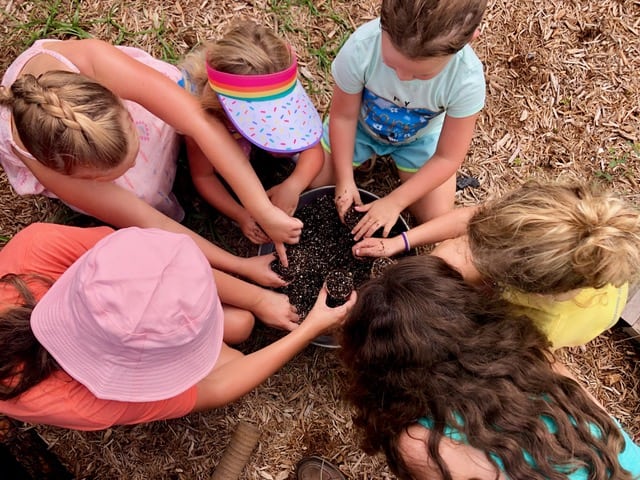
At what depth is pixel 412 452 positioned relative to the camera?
4.28 feet

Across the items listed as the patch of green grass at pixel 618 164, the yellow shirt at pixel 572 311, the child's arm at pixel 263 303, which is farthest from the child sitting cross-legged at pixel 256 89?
the patch of green grass at pixel 618 164

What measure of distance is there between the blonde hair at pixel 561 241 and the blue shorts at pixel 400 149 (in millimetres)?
644

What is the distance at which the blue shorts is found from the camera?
1.86 metres

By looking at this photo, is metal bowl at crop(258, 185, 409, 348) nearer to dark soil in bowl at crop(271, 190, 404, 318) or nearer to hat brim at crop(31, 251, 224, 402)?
dark soil in bowl at crop(271, 190, 404, 318)

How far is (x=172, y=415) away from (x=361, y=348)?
60 cm

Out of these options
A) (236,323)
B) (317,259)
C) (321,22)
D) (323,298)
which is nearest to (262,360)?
(236,323)

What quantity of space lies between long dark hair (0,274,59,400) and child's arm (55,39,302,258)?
621 mm

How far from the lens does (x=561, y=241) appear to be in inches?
43.4

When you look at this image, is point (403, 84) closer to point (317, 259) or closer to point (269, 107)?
point (269, 107)

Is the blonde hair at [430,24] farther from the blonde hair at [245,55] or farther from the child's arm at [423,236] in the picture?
the child's arm at [423,236]

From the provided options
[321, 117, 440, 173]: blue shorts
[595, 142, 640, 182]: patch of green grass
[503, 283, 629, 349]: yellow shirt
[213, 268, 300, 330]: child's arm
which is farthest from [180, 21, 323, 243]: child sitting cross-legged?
[595, 142, 640, 182]: patch of green grass

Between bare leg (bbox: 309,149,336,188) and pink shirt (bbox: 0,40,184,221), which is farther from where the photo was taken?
bare leg (bbox: 309,149,336,188)

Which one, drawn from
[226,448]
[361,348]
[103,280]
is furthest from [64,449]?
[361,348]

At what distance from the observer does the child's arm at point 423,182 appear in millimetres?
1665
